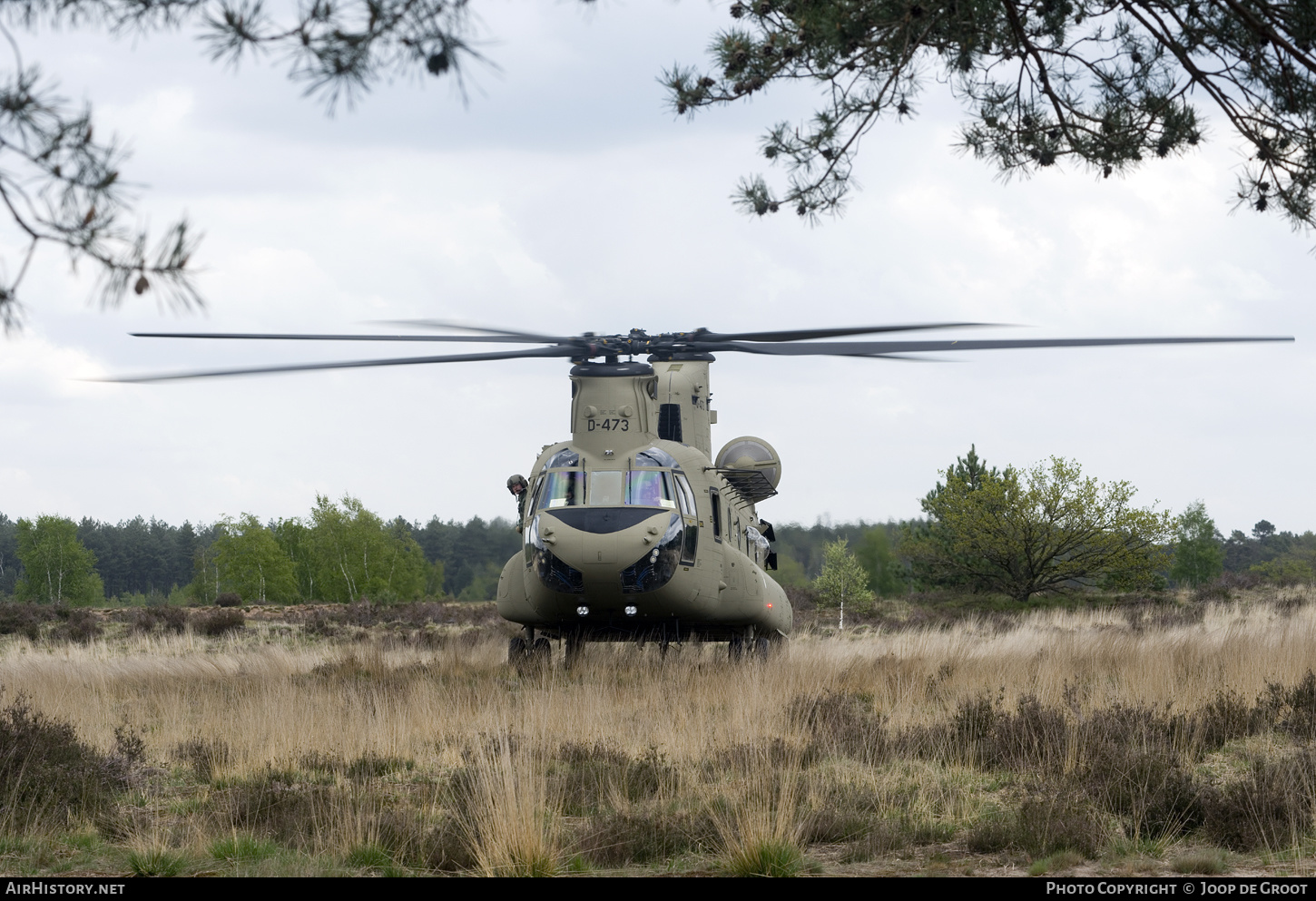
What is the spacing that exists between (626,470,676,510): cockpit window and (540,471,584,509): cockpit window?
1.75ft

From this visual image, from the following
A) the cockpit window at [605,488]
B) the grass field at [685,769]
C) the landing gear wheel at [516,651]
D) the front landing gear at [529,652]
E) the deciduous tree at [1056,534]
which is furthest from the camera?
the deciduous tree at [1056,534]

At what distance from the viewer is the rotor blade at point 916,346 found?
8.91m

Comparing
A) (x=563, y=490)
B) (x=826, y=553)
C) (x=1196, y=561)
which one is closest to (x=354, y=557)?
(x=826, y=553)

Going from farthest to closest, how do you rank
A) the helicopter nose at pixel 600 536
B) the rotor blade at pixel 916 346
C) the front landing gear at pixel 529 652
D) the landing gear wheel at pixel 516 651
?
the landing gear wheel at pixel 516 651
the front landing gear at pixel 529 652
the helicopter nose at pixel 600 536
the rotor blade at pixel 916 346

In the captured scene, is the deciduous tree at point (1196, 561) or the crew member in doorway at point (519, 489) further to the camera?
the deciduous tree at point (1196, 561)

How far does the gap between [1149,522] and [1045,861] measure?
32748mm

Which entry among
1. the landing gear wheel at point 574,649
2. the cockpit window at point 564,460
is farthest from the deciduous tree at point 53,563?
the cockpit window at point 564,460

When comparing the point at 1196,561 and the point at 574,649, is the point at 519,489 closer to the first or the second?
the point at 574,649

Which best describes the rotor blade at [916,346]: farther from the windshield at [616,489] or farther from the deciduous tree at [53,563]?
the deciduous tree at [53,563]

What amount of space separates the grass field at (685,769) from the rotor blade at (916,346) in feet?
9.09

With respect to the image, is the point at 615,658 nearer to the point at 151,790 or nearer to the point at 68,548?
the point at 151,790

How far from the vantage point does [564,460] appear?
13281 millimetres

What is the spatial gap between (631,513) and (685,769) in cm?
549

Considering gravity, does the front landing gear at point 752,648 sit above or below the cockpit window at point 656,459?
below
